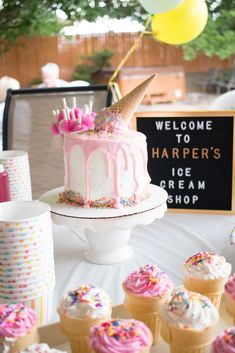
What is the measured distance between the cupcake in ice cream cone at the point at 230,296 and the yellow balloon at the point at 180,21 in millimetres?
1989

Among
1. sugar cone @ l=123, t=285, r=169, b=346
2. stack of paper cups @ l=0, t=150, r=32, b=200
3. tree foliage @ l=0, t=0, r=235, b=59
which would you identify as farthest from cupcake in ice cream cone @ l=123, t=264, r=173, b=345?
tree foliage @ l=0, t=0, r=235, b=59

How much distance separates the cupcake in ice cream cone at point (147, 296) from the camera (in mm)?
998

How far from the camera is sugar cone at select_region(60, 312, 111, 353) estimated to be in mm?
901

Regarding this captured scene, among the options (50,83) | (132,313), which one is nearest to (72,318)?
(132,313)

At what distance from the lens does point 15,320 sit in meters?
0.85

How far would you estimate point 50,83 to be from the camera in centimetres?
471

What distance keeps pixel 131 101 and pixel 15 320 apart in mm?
780

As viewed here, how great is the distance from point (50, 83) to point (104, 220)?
12.0 feet

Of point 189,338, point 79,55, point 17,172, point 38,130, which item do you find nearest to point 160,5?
point 38,130

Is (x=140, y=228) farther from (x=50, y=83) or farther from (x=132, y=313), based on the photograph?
(x=50, y=83)

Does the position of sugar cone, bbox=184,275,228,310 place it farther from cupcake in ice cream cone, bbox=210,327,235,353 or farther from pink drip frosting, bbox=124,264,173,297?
cupcake in ice cream cone, bbox=210,327,235,353

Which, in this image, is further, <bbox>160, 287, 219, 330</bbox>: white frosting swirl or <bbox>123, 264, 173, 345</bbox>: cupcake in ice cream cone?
A: <bbox>123, 264, 173, 345</bbox>: cupcake in ice cream cone

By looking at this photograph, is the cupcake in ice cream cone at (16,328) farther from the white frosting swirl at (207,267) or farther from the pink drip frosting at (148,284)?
the white frosting swirl at (207,267)

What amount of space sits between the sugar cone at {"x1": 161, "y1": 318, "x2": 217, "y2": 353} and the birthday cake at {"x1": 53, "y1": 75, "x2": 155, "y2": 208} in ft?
1.67
